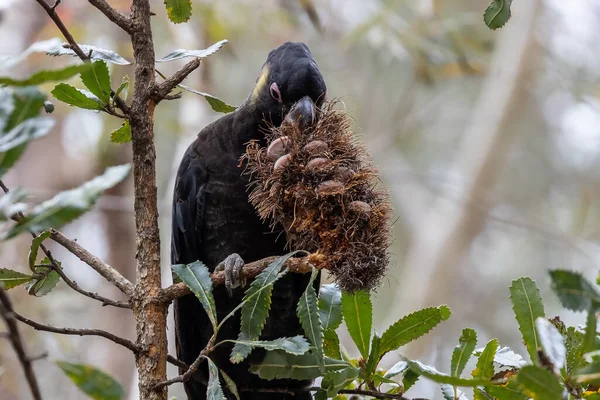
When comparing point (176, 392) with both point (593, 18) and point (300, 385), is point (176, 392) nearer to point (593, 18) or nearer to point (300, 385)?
point (300, 385)

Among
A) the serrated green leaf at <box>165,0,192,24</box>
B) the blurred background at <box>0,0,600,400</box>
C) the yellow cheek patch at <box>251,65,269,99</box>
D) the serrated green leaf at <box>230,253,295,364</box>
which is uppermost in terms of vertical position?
the blurred background at <box>0,0,600,400</box>

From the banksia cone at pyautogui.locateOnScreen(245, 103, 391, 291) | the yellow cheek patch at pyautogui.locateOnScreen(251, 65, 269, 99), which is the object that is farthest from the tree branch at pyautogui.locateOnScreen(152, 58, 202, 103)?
the yellow cheek patch at pyautogui.locateOnScreen(251, 65, 269, 99)

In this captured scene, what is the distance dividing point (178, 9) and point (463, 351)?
1.26m

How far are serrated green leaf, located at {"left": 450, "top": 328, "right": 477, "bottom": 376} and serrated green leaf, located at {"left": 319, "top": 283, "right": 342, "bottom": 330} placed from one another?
0.37 m

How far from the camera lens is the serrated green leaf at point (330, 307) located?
76.8 inches

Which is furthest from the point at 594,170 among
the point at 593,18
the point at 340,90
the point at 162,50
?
the point at 162,50

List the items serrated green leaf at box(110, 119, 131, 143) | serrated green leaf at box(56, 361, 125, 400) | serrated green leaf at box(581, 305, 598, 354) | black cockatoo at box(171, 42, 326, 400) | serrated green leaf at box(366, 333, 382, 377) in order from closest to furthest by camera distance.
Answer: serrated green leaf at box(581, 305, 598, 354) → serrated green leaf at box(56, 361, 125, 400) → serrated green leaf at box(366, 333, 382, 377) → serrated green leaf at box(110, 119, 131, 143) → black cockatoo at box(171, 42, 326, 400)

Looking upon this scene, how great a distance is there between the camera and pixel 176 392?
7328 mm

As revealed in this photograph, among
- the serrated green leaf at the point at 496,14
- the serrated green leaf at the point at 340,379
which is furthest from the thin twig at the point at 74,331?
the serrated green leaf at the point at 496,14

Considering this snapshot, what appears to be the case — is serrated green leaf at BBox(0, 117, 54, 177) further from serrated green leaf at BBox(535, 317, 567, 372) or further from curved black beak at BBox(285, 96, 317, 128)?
curved black beak at BBox(285, 96, 317, 128)

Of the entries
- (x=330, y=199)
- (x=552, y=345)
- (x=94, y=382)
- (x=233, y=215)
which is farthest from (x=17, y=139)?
(x=233, y=215)

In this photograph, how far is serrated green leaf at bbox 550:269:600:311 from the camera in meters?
1.12

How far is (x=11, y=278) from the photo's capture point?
1.76 metres

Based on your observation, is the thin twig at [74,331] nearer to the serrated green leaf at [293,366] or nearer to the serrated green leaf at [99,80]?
the serrated green leaf at [293,366]
